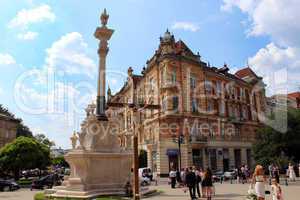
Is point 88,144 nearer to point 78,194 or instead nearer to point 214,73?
point 78,194

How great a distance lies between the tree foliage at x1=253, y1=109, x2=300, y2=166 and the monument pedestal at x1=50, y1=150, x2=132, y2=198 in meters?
25.8

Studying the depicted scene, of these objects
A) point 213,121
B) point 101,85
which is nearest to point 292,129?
point 213,121

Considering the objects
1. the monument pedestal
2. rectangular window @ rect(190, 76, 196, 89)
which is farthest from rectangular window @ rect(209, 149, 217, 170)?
the monument pedestal

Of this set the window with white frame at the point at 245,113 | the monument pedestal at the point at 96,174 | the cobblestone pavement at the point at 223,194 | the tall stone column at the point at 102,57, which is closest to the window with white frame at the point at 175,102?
the window with white frame at the point at 245,113

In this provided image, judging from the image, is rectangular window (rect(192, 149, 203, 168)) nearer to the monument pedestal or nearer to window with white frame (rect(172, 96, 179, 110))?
window with white frame (rect(172, 96, 179, 110))

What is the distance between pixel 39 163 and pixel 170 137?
16.7 m

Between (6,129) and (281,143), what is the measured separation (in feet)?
158

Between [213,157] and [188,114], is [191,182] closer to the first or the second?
[188,114]

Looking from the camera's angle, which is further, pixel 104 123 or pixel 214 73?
pixel 214 73

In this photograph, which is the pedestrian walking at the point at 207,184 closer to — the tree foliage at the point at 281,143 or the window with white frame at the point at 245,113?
the tree foliage at the point at 281,143

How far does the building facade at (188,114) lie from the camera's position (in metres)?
44.6

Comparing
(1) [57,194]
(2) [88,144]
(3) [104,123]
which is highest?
(3) [104,123]

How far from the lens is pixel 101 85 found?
19922mm

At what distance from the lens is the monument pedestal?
17344 millimetres
